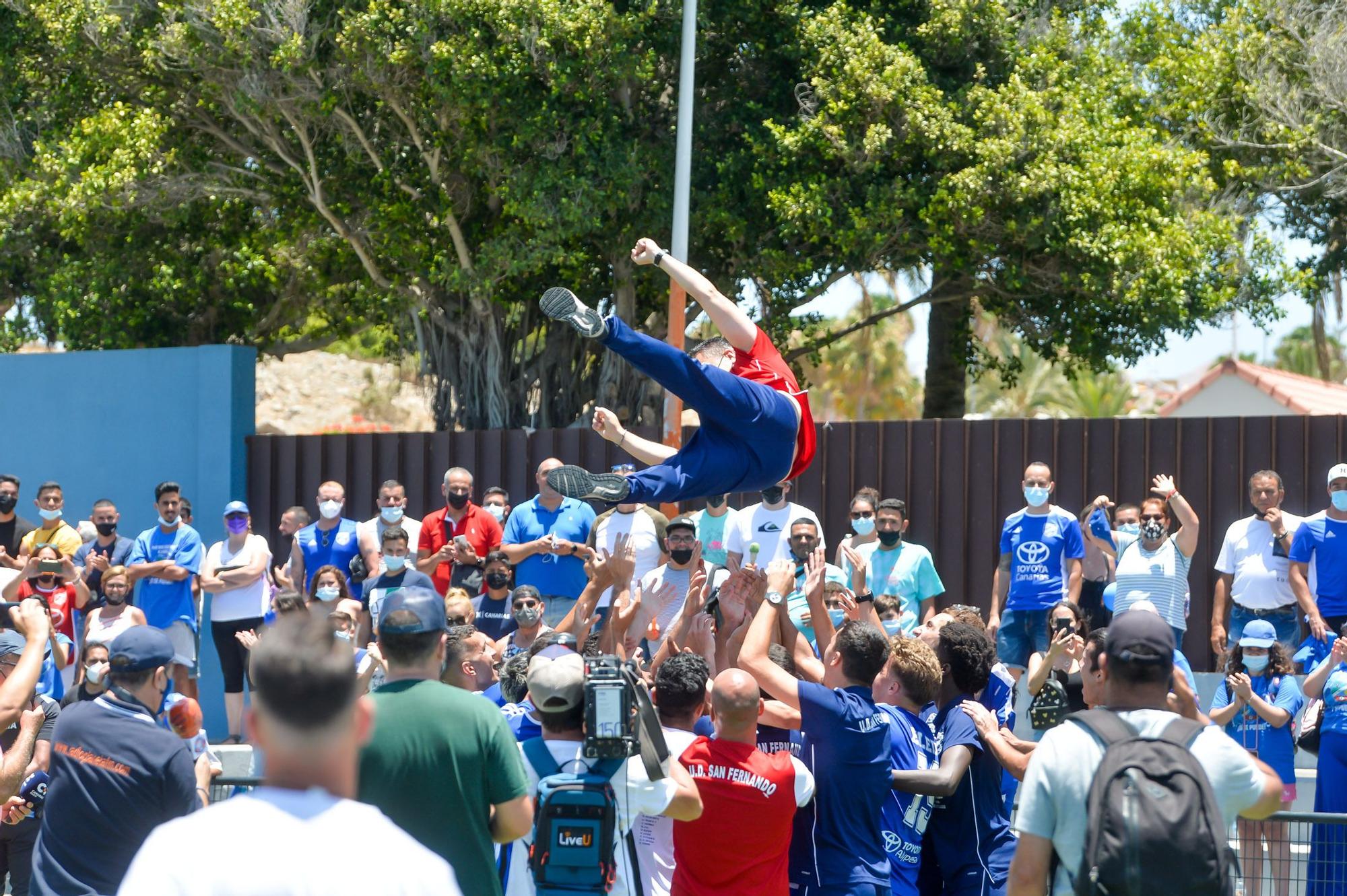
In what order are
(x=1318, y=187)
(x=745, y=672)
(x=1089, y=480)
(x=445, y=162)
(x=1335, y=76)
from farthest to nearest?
(x=1318, y=187), (x=1335, y=76), (x=445, y=162), (x=1089, y=480), (x=745, y=672)

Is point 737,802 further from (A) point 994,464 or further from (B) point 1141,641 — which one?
(A) point 994,464

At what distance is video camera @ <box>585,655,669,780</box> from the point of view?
4227 mm

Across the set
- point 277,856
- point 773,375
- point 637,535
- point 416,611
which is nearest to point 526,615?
point 637,535

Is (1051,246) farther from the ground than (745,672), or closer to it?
farther from the ground

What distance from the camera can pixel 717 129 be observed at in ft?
50.0

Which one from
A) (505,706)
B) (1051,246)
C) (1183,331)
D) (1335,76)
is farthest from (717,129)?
(505,706)

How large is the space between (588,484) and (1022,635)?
172 inches

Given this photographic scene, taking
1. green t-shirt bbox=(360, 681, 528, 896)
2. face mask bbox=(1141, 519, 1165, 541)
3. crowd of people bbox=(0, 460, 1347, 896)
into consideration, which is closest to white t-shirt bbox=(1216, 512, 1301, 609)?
crowd of people bbox=(0, 460, 1347, 896)

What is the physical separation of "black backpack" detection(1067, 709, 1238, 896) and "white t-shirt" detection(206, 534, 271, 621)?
883cm

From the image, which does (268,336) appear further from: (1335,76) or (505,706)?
(505,706)

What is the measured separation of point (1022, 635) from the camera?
995cm

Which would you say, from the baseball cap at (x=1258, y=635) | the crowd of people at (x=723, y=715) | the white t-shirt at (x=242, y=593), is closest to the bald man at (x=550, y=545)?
the crowd of people at (x=723, y=715)

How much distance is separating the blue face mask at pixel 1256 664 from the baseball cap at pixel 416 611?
219 inches

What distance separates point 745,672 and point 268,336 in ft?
50.4
